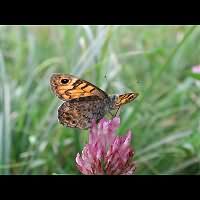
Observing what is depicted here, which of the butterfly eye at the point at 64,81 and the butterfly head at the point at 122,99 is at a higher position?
the butterfly eye at the point at 64,81

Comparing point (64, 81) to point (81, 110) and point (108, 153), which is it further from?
point (108, 153)

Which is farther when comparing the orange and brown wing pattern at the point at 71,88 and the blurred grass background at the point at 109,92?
the blurred grass background at the point at 109,92

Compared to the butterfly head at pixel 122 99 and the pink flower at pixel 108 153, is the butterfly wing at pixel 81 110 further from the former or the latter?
the pink flower at pixel 108 153

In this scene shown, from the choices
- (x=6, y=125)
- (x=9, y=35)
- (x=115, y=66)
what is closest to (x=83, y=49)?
(x=115, y=66)

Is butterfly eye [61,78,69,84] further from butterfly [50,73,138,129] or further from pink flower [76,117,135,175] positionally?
pink flower [76,117,135,175]

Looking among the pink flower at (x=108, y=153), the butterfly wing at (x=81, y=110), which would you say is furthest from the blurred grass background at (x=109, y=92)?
the pink flower at (x=108, y=153)

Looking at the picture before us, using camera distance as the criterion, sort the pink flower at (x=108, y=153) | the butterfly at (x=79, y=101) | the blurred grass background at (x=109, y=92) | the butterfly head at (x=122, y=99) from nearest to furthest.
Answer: the pink flower at (x=108, y=153) < the butterfly head at (x=122, y=99) < the butterfly at (x=79, y=101) < the blurred grass background at (x=109, y=92)

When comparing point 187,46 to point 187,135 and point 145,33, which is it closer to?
point 145,33
